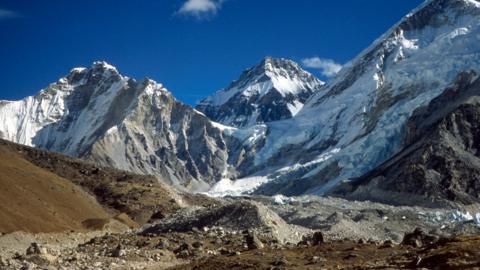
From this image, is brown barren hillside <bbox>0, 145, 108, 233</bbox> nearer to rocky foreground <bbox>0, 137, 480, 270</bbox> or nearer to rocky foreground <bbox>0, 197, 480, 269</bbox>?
rocky foreground <bbox>0, 137, 480, 270</bbox>

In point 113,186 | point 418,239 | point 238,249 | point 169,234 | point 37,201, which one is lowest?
point 418,239

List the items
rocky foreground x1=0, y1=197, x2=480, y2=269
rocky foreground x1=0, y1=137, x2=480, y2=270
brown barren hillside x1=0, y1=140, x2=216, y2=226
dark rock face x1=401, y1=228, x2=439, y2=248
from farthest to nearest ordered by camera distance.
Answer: brown barren hillside x1=0, y1=140, x2=216, y2=226, dark rock face x1=401, y1=228, x2=439, y2=248, rocky foreground x1=0, y1=137, x2=480, y2=270, rocky foreground x1=0, y1=197, x2=480, y2=269

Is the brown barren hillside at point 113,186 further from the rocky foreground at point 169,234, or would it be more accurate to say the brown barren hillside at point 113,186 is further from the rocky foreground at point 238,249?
the rocky foreground at point 238,249

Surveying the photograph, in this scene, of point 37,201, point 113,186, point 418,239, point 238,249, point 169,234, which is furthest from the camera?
point 113,186

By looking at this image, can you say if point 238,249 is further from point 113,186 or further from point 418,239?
point 113,186

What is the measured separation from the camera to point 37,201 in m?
78.4

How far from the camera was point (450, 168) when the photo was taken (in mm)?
191875

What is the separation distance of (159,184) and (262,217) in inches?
2646

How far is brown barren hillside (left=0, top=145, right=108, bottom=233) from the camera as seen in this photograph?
229ft

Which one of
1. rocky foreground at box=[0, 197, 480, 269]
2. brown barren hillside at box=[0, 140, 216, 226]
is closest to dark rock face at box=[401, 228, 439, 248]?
rocky foreground at box=[0, 197, 480, 269]

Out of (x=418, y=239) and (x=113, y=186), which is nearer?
(x=418, y=239)

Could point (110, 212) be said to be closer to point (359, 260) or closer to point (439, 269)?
point (359, 260)

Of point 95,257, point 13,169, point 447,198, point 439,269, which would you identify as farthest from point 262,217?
point 447,198

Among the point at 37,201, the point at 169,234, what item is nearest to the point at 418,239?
the point at 169,234
